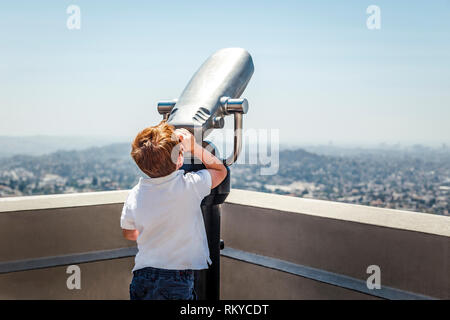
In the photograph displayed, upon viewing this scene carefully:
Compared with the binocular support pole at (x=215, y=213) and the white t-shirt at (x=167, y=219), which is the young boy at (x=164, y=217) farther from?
the binocular support pole at (x=215, y=213)

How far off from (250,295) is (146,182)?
0.99 meters

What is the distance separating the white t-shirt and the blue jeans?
0.02 m

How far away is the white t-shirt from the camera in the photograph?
97cm

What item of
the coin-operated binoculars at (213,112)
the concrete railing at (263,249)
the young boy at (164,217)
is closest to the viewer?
the young boy at (164,217)

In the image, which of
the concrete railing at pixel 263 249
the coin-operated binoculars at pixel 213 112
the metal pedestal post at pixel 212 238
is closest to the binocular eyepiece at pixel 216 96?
the coin-operated binoculars at pixel 213 112

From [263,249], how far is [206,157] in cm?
80

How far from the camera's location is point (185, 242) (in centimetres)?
100

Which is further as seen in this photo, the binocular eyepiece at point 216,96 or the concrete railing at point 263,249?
the concrete railing at point 263,249

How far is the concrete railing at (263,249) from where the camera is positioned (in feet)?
4.54

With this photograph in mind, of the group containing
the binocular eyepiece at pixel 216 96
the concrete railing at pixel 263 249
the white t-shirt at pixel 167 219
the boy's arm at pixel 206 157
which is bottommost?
the concrete railing at pixel 263 249

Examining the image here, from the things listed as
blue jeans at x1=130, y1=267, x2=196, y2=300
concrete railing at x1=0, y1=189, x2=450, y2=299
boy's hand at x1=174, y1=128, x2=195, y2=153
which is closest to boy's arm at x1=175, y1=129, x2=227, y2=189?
boy's hand at x1=174, y1=128, x2=195, y2=153

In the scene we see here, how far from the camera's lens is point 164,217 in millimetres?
969

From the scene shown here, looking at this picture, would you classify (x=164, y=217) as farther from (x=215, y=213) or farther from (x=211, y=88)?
(x=211, y=88)

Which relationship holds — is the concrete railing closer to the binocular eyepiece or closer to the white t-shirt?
the binocular eyepiece
